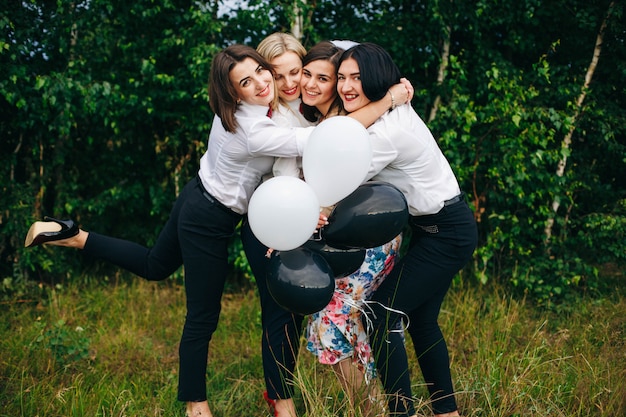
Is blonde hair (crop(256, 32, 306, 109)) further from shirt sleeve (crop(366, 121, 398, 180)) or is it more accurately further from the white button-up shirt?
shirt sleeve (crop(366, 121, 398, 180))

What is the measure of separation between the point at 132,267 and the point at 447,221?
1.60 meters

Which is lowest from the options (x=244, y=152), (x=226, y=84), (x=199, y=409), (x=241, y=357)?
(x=241, y=357)

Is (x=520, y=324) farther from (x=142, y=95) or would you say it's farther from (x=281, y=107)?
(x=142, y=95)

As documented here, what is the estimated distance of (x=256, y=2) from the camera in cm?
327

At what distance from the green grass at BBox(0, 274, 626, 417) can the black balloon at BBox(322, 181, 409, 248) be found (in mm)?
647

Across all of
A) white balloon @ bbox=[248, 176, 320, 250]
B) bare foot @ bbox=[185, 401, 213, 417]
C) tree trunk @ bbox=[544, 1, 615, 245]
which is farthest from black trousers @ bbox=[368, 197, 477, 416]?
tree trunk @ bbox=[544, 1, 615, 245]

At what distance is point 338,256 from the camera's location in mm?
2010

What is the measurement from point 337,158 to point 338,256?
0.38m

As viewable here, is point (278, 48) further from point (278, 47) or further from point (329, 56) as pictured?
point (329, 56)

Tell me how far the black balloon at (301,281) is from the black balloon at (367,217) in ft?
0.41

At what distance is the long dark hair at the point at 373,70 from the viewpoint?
2.12m

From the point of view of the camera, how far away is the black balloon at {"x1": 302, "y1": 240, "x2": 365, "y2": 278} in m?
2.01

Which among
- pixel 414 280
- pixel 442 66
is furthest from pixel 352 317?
pixel 442 66

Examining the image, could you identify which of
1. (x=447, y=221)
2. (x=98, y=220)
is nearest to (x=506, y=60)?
(x=447, y=221)
